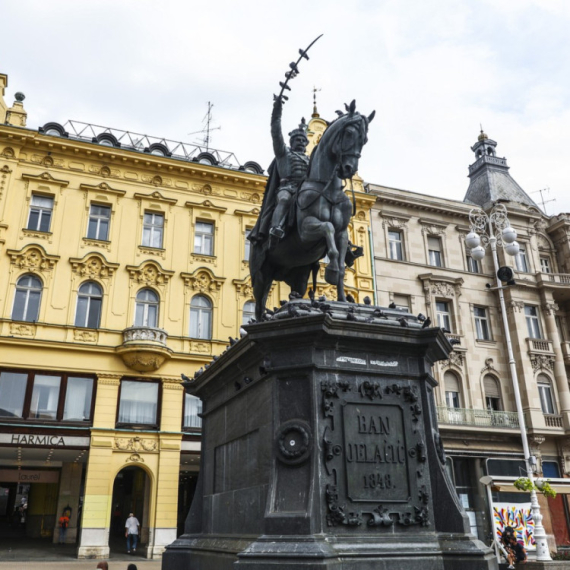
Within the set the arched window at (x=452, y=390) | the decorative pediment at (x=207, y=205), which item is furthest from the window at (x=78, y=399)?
the arched window at (x=452, y=390)

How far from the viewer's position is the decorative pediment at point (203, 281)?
26375 mm

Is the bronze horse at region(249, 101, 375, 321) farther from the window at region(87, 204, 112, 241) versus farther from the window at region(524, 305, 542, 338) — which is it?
the window at region(524, 305, 542, 338)

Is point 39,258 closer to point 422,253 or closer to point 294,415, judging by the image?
point 422,253

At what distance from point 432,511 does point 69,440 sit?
19.4 meters

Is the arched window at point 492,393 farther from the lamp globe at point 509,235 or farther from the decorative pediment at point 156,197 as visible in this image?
the decorative pediment at point 156,197

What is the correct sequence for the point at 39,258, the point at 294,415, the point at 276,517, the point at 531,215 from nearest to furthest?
1. the point at 276,517
2. the point at 294,415
3. the point at 39,258
4. the point at 531,215

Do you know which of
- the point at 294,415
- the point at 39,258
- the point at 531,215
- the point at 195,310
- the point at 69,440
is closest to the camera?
the point at 294,415

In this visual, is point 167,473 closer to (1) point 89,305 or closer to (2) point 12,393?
(2) point 12,393

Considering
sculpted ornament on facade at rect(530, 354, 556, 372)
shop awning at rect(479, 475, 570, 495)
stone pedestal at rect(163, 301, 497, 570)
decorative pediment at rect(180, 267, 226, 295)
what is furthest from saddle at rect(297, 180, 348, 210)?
sculpted ornament on facade at rect(530, 354, 556, 372)

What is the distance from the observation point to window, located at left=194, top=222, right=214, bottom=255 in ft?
90.5

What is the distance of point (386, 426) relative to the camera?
607 centimetres

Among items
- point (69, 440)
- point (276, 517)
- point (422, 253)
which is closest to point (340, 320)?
point (276, 517)

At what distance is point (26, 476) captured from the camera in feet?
80.1

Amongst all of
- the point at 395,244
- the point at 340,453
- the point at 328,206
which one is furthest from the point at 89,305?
the point at 340,453
